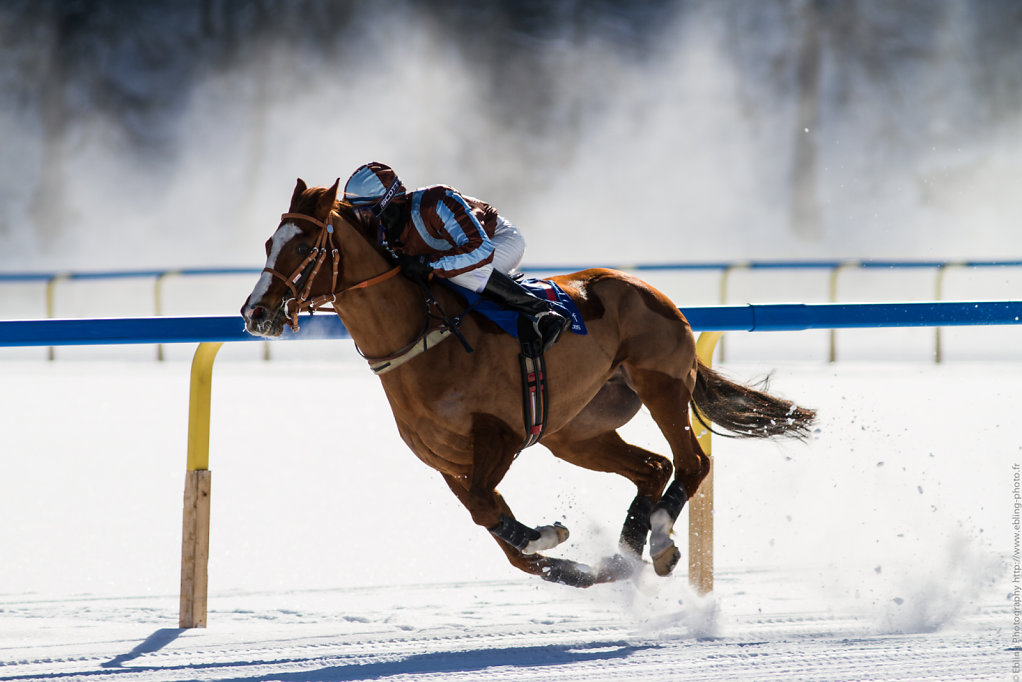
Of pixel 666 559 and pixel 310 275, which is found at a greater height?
pixel 310 275

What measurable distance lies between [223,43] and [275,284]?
74.9 feet

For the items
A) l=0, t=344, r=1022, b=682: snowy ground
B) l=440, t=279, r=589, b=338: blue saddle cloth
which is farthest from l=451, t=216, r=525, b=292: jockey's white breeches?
l=0, t=344, r=1022, b=682: snowy ground

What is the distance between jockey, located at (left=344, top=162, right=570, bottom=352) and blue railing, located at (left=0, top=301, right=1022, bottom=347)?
477 mm

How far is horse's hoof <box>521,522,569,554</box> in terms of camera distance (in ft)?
11.6

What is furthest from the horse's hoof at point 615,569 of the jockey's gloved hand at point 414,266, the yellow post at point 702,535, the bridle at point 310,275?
the bridle at point 310,275

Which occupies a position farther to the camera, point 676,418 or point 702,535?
point 702,535

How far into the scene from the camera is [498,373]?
3.62 meters

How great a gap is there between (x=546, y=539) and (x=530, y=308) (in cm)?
74

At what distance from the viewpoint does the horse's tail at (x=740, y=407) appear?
4.39 meters

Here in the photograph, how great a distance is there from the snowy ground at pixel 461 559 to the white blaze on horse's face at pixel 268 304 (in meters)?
1.01

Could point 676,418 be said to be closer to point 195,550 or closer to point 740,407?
point 740,407

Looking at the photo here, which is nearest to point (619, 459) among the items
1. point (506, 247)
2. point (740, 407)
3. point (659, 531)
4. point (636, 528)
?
point (636, 528)

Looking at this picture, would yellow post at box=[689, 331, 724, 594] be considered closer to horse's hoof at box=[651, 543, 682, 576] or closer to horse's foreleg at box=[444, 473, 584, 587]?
horse's hoof at box=[651, 543, 682, 576]

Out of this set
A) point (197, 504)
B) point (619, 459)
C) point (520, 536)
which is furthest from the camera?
point (619, 459)
